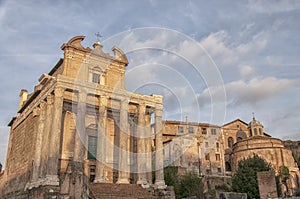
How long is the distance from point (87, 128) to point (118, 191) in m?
8.88

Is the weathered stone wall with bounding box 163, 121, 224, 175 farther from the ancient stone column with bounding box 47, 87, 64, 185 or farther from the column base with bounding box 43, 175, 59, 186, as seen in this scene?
the column base with bounding box 43, 175, 59, 186

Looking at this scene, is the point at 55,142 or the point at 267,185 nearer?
the point at 267,185

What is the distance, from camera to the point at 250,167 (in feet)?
105

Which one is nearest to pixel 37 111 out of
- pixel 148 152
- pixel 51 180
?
pixel 51 180

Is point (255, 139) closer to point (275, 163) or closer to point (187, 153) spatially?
point (275, 163)

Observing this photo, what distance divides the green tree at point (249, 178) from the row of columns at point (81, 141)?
10.3m

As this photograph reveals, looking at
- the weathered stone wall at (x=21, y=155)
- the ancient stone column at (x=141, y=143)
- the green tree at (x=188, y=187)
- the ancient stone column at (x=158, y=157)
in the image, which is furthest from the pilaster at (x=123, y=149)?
the green tree at (x=188, y=187)

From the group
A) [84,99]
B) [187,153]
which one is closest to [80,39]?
[84,99]

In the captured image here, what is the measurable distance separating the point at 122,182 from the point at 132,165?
4669mm

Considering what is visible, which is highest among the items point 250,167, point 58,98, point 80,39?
point 80,39

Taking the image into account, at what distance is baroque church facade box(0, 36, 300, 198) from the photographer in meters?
23.1

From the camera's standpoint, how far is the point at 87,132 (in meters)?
28.1

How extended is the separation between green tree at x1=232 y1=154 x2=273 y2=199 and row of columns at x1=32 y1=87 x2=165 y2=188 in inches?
405

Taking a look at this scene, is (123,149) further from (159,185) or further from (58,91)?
(58,91)
